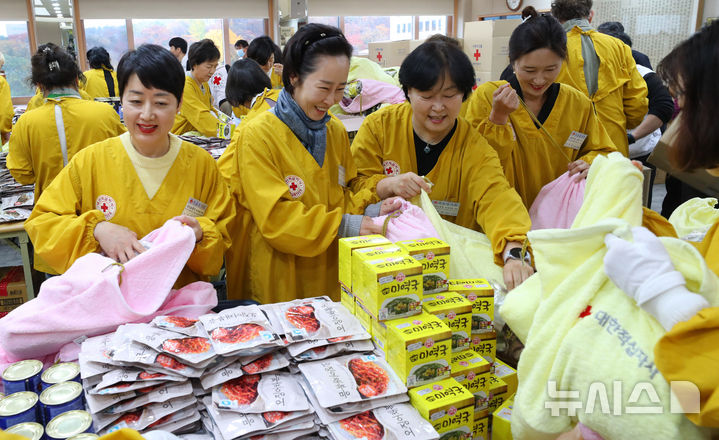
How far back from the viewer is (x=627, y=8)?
6.26m

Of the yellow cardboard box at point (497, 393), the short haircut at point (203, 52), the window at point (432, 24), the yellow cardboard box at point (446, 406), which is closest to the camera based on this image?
the yellow cardboard box at point (446, 406)

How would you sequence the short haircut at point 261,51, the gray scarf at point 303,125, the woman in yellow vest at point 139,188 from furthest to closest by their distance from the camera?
the short haircut at point 261,51, the gray scarf at point 303,125, the woman in yellow vest at point 139,188

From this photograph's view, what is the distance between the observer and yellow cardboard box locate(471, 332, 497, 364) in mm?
1351

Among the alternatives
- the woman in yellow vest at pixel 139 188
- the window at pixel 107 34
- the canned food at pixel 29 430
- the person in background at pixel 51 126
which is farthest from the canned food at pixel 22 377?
the window at pixel 107 34

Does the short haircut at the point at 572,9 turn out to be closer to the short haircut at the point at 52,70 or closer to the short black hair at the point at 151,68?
the short black hair at the point at 151,68

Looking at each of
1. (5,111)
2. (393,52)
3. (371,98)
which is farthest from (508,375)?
(393,52)

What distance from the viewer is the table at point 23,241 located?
2.69 meters

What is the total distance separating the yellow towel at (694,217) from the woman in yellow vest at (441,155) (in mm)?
501

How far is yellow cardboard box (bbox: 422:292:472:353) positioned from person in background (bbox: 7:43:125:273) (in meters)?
2.66

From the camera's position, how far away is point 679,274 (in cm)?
86

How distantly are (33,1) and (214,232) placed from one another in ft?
31.1

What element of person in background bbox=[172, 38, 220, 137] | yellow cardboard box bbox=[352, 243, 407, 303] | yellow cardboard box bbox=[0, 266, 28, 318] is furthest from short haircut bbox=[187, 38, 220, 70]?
yellow cardboard box bbox=[352, 243, 407, 303]

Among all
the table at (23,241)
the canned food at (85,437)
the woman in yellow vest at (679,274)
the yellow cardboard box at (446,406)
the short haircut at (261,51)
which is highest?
the short haircut at (261,51)

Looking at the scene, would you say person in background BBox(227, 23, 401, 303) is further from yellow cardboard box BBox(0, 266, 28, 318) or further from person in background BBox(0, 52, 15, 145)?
person in background BBox(0, 52, 15, 145)
